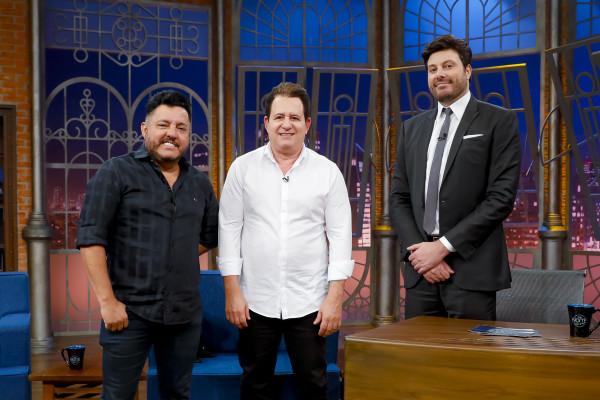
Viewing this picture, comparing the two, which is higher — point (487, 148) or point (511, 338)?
point (487, 148)

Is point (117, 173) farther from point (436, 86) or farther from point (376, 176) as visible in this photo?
point (376, 176)

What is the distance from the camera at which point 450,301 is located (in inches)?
85.5

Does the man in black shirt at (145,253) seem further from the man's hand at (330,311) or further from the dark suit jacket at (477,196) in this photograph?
the dark suit jacket at (477,196)

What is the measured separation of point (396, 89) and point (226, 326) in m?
2.97

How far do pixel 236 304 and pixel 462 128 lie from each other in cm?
102

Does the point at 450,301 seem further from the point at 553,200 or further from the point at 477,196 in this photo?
the point at 553,200

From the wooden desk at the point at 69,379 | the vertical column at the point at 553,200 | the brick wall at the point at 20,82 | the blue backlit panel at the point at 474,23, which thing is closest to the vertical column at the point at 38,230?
the brick wall at the point at 20,82

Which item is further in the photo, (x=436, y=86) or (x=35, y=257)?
(x=35, y=257)

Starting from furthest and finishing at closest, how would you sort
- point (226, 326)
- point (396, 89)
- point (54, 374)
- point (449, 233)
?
1. point (396, 89)
2. point (226, 326)
3. point (54, 374)
4. point (449, 233)

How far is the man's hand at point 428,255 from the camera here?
214 centimetres

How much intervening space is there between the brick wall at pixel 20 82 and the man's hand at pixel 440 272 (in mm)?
3953

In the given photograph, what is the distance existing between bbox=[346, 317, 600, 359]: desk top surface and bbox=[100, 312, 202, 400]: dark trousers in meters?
0.64

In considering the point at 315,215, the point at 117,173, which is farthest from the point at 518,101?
the point at 117,173

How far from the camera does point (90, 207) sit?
6.56ft
